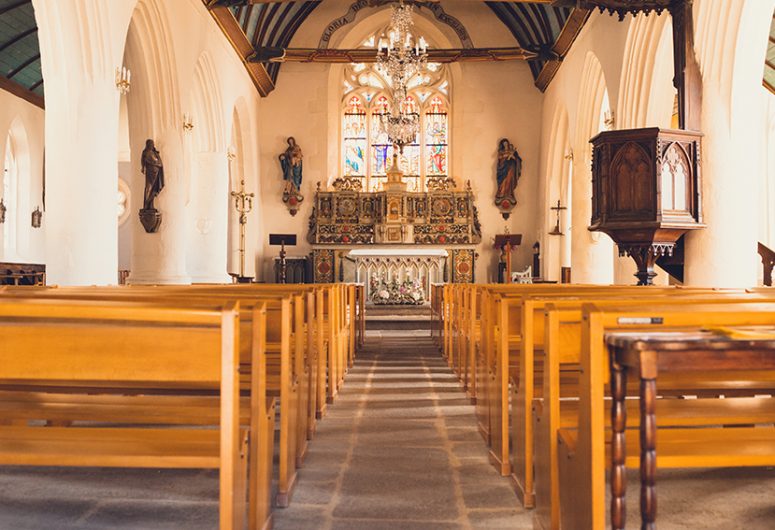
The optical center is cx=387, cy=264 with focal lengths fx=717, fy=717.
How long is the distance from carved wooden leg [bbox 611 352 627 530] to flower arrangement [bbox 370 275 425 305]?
1126 cm

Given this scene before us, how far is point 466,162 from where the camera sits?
1734cm

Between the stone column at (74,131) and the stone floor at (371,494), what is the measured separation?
479cm

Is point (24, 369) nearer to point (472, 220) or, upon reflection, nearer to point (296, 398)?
point (296, 398)

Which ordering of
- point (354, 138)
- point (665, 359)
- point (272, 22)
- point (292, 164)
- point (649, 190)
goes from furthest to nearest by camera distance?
point (354, 138) < point (292, 164) < point (272, 22) < point (649, 190) < point (665, 359)

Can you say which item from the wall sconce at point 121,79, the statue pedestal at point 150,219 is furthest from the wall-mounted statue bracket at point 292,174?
the wall sconce at point 121,79

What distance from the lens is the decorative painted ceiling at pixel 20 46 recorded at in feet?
38.5

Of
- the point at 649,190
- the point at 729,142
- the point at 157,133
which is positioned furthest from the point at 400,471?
→ the point at 157,133

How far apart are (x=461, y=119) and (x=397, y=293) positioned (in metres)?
6.14

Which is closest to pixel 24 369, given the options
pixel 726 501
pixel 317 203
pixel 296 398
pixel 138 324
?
pixel 138 324

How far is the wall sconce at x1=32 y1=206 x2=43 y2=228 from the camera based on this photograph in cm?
1551

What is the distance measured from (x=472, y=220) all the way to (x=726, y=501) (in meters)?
14.4

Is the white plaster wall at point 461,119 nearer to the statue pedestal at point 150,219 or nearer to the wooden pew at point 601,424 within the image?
the statue pedestal at point 150,219

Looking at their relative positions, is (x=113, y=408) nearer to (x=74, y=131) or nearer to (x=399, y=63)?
(x=74, y=131)

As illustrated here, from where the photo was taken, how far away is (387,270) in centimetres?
1434
